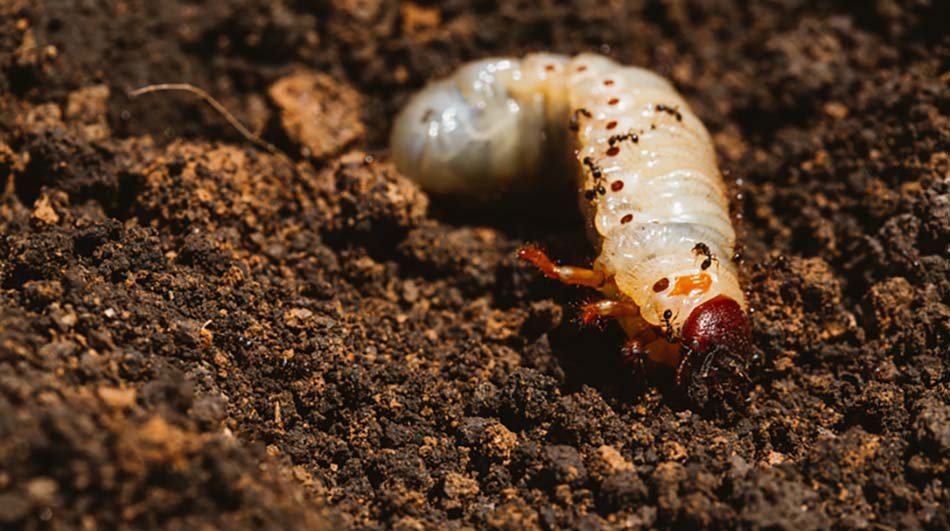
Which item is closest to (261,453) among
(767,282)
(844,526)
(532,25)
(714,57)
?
(844,526)

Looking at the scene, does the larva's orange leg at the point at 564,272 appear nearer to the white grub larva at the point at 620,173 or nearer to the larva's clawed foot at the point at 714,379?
the white grub larva at the point at 620,173

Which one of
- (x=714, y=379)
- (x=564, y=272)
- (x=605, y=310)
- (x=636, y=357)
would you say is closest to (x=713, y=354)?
(x=714, y=379)

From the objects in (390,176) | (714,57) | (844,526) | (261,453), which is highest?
(714,57)

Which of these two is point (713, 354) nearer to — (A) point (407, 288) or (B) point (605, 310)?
(B) point (605, 310)

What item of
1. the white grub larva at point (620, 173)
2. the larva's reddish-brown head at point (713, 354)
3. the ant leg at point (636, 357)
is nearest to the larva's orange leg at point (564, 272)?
the white grub larva at point (620, 173)

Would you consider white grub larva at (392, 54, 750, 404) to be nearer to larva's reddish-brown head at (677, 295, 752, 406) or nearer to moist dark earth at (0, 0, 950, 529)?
larva's reddish-brown head at (677, 295, 752, 406)

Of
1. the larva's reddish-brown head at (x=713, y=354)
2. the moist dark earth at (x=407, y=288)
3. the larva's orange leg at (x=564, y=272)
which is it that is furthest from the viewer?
the larva's orange leg at (x=564, y=272)

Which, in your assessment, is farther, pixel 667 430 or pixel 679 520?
pixel 667 430

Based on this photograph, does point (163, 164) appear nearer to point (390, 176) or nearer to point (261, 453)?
point (390, 176)
